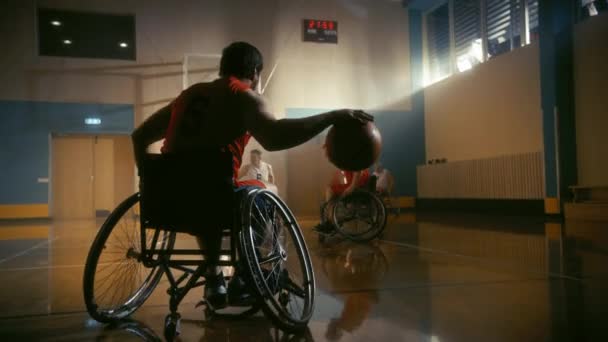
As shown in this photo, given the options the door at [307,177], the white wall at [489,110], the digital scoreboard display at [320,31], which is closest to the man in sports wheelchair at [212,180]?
the white wall at [489,110]

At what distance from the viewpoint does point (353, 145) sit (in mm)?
1650

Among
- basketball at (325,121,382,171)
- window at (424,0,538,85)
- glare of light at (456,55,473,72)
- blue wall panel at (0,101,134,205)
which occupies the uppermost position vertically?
window at (424,0,538,85)

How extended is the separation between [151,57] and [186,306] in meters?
8.25

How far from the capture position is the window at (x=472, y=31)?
7.47m

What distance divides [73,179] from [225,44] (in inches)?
188

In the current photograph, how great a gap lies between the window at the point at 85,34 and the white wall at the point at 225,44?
5.7 inches

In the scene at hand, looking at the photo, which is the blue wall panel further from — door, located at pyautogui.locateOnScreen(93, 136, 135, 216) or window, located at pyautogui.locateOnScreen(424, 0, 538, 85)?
window, located at pyautogui.locateOnScreen(424, 0, 538, 85)

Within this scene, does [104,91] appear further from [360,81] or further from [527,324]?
[527,324]

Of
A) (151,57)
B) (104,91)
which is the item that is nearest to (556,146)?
(151,57)

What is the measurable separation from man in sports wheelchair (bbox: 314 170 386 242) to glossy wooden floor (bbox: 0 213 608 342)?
1.75ft

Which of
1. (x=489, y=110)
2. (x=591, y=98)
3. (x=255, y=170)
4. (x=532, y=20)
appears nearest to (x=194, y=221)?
(x=255, y=170)

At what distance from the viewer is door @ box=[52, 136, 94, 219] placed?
10.6m

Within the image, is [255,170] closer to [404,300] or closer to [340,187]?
[340,187]

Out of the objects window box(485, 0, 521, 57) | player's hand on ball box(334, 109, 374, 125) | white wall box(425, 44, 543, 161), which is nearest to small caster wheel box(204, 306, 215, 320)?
player's hand on ball box(334, 109, 374, 125)
